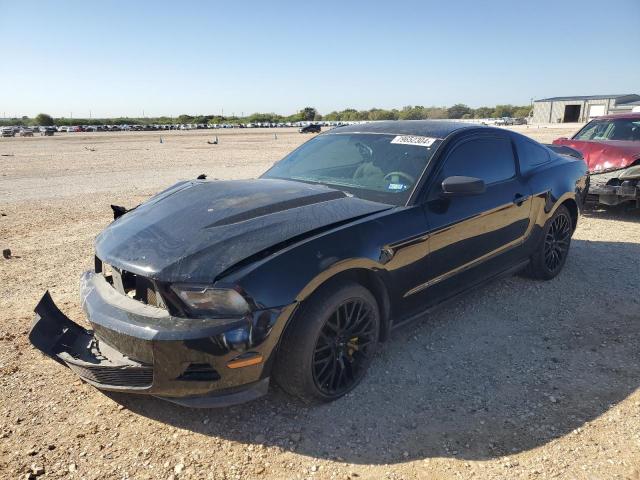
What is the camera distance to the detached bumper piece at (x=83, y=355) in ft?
8.31

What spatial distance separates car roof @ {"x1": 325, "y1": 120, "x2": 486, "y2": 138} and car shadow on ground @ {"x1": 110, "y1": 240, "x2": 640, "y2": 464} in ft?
5.12

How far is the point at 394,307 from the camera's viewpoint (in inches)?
126

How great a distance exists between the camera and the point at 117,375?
2.56 metres

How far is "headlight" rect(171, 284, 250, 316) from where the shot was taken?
2.43 m

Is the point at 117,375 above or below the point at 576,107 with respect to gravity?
below

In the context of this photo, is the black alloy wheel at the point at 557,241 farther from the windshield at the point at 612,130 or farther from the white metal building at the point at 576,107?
the white metal building at the point at 576,107

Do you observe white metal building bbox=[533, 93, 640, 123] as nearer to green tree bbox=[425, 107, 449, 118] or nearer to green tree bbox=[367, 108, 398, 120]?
green tree bbox=[367, 108, 398, 120]

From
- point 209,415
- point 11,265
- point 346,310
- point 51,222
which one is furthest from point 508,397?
point 51,222

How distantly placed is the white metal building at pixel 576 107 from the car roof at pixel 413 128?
245 ft

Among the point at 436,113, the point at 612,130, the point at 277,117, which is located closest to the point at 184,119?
the point at 277,117

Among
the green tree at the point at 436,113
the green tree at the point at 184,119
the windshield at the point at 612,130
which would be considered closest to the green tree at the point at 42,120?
the green tree at the point at 184,119

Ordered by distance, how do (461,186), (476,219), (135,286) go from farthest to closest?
(476,219)
(461,186)
(135,286)

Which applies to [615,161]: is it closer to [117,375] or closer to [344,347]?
[344,347]

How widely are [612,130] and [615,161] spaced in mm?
1356
